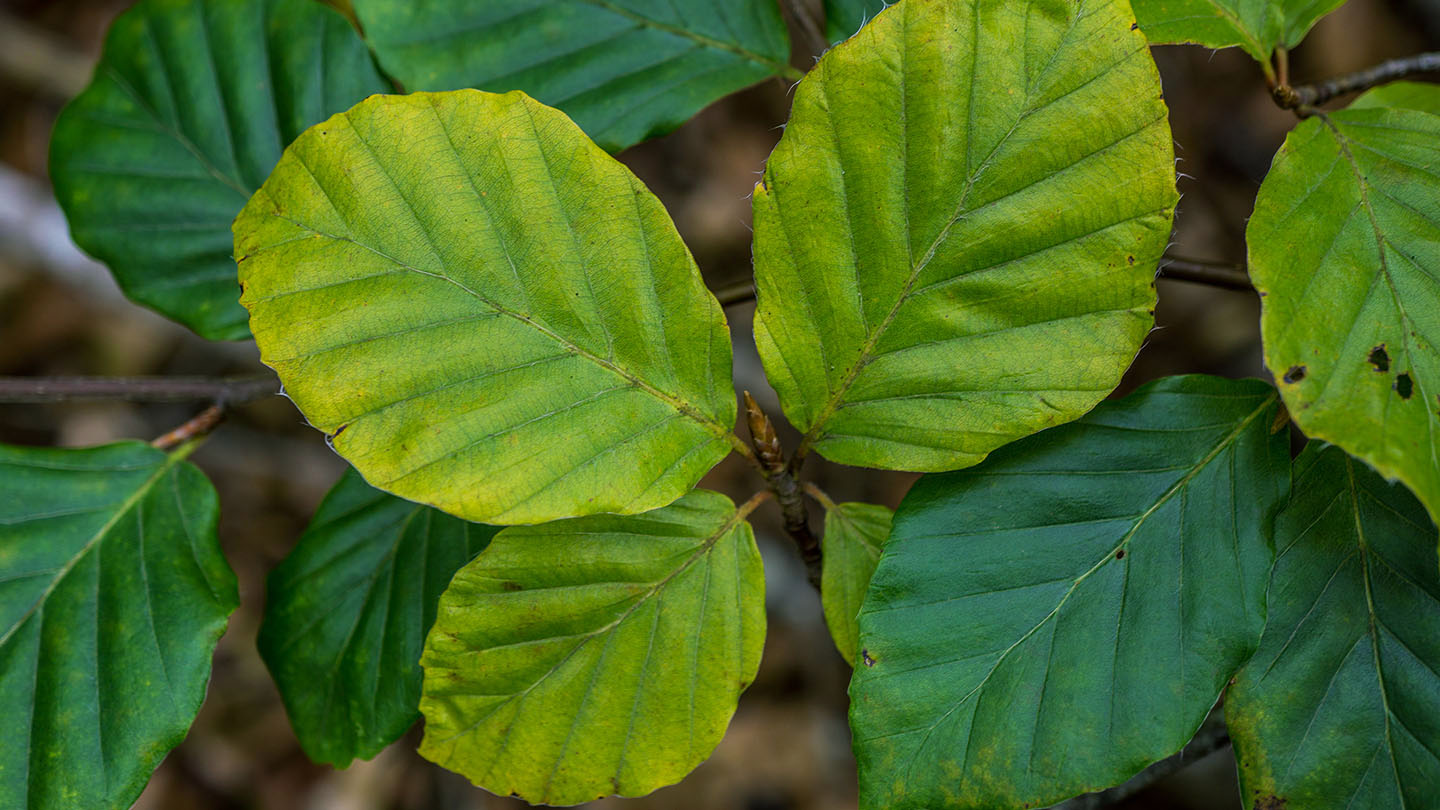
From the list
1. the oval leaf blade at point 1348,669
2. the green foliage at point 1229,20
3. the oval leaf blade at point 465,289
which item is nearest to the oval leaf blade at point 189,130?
the oval leaf blade at point 465,289

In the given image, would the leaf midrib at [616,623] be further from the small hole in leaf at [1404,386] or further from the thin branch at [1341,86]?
the thin branch at [1341,86]

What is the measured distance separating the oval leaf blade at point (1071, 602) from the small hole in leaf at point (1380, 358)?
0.32 feet

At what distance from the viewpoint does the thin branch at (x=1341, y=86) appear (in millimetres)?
695

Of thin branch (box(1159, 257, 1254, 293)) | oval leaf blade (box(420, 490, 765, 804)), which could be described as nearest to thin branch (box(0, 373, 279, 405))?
oval leaf blade (box(420, 490, 765, 804))

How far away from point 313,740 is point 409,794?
3.72ft

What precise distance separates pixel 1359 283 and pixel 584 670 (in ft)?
1.79

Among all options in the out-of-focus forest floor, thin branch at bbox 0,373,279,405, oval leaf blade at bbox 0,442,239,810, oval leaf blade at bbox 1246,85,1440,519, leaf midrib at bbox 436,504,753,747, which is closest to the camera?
oval leaf blade at bbox 1246,85,1440,519

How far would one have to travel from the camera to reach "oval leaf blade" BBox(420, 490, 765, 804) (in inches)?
24.3

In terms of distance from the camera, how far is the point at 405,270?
58 cm

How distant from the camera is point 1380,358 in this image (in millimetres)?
542

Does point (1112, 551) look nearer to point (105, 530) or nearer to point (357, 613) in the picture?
point (357, 613)

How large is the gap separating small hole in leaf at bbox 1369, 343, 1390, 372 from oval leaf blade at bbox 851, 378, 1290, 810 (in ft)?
0.32

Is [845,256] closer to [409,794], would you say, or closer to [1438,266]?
[1438,266]

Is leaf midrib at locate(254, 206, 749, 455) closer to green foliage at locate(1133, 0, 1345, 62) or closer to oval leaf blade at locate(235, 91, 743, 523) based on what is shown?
oval leaf blade at locate(235, 91, 743, 523)
